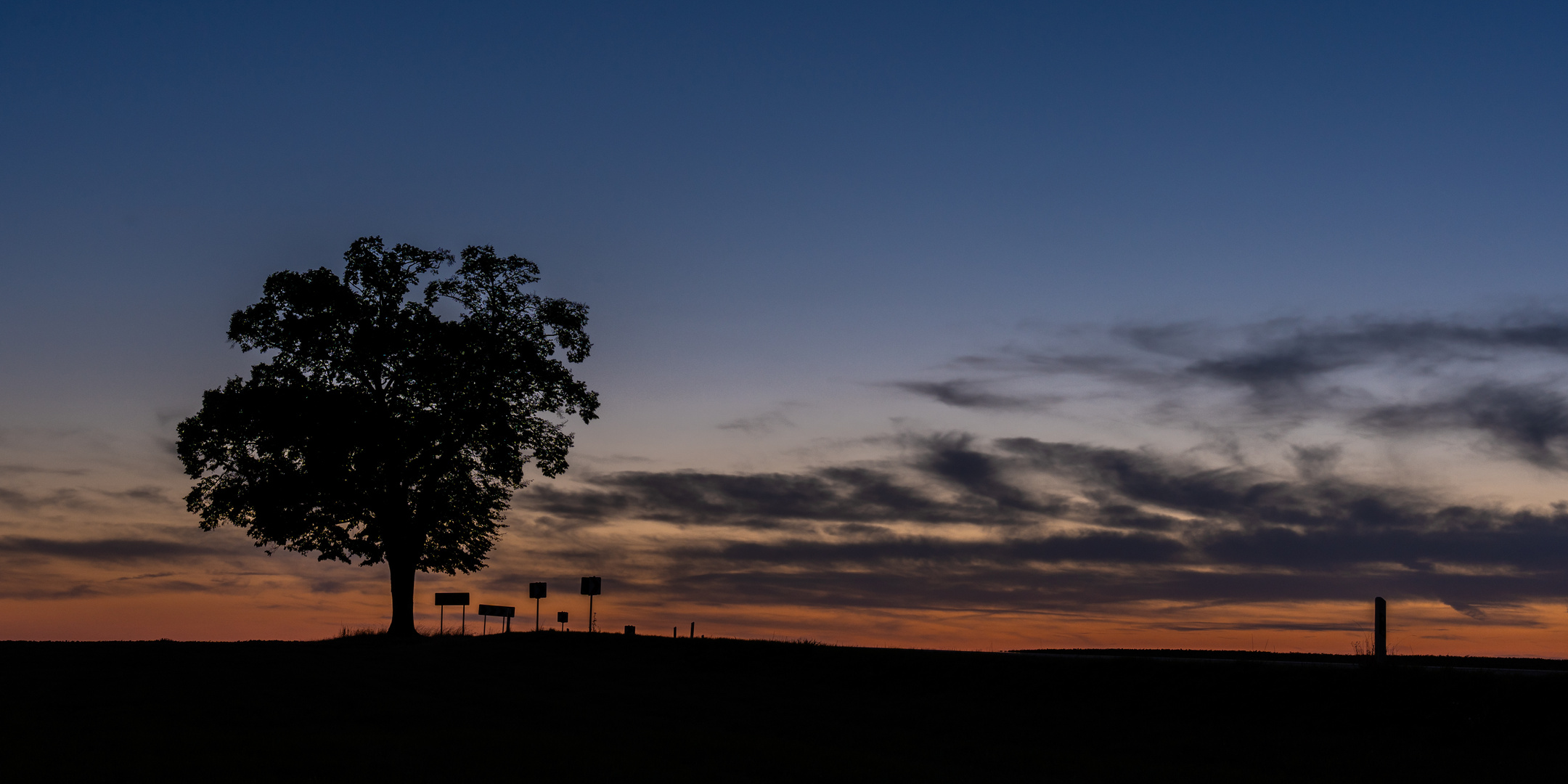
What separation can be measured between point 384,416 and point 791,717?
83.4 ft

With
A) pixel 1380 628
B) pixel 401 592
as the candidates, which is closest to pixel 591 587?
pixel 401 592

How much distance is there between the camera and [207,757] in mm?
21453

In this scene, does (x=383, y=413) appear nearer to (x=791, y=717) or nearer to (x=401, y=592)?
(x=401, y=592)

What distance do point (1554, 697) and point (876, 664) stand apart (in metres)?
17.1

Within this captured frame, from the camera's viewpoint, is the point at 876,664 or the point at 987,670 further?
the point at 876,664

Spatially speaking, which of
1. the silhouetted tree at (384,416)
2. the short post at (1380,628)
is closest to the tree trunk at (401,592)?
the silhouetted tree at (384,416)

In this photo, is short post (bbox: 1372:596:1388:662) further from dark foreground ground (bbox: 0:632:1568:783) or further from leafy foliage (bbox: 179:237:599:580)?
leafy foliage (bbox: 179:237:599:580)

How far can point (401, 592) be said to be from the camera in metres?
49.2

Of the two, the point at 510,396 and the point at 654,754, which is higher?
the point at 510,396

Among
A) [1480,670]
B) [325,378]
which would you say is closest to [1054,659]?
[1480,670]

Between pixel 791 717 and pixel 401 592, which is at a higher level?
pixel 401 592

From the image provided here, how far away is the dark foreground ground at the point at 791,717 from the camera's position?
2195 centimetres

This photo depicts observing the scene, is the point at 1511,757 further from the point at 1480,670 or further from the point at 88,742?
the point at 88,742

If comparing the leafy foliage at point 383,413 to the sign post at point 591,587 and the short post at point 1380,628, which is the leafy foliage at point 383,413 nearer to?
the sign post at point 591,587
